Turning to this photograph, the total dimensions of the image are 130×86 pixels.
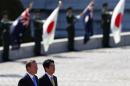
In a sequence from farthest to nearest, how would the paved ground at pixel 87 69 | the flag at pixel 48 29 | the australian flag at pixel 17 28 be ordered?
the australian flag at pixel 17 28 < the flag at pixel 48 29 < the paved ground at pixel 87 69

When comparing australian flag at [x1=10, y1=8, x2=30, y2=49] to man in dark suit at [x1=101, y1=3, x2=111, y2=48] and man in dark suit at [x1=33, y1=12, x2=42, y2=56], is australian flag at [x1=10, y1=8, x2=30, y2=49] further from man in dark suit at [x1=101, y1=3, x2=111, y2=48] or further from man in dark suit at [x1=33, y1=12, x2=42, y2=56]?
man in dark suit at [x1=101, y1=3, x2=111, y2=48]

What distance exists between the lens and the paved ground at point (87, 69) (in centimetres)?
1667

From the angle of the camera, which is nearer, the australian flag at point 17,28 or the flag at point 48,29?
the flag at point 48,29

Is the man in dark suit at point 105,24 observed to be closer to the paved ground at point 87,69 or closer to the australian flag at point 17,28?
the paved ground at point 87,69

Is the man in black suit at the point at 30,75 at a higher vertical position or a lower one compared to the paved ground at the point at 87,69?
higher

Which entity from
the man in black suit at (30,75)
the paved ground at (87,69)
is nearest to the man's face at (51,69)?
the man in black suit at (30,75)

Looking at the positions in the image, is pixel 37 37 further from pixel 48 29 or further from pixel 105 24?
pixel 105 24

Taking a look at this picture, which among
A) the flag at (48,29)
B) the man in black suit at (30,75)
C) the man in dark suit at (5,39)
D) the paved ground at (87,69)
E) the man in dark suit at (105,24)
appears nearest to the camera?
the man in black suit at (30,75)

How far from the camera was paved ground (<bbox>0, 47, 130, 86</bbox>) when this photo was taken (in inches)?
656

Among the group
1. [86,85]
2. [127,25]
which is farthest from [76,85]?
[127,25]

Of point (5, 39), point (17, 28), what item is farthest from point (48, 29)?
point (5, 39)

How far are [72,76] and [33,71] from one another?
883cm

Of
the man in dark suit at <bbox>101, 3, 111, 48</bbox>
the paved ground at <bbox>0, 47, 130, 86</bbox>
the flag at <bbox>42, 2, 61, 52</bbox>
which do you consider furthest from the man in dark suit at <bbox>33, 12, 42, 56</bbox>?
the man in dark suit at <bbox>101, 3, 111, 48</bbox>

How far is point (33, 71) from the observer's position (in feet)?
28.8
